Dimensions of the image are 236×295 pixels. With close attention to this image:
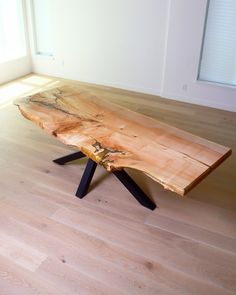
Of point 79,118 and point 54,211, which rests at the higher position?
point 79,118

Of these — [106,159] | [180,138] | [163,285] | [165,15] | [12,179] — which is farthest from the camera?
[165,15]

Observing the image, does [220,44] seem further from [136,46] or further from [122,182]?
[122,182]

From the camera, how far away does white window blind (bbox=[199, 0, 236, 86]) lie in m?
3.38

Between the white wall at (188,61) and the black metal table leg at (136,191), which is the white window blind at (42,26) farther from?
the black metal table leg at (136,191)

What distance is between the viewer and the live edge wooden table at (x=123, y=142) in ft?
5.58

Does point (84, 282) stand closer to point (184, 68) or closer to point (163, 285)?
point (163, 285)

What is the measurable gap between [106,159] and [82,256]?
566 millimetres

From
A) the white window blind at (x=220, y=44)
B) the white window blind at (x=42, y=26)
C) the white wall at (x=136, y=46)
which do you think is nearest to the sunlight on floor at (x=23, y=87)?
the white wall at (x=136, y=46)

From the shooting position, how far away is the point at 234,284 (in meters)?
1.66

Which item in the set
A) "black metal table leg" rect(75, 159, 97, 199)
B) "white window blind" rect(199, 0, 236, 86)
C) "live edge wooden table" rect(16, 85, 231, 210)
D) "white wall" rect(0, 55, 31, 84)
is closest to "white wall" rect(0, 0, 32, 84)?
"white wall" rect(0, 55, 31, 84)

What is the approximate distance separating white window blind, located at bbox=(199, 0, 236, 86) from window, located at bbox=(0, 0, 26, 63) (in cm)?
262

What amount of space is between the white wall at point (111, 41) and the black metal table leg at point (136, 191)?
7.06 ft

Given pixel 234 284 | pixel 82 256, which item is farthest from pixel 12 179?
pixel 234 284

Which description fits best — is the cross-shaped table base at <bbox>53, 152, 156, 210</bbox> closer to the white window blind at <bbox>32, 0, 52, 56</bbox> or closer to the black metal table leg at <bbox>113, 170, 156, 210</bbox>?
the black metal table leg at <bbox>113, 170, 156, 210</bbox>
